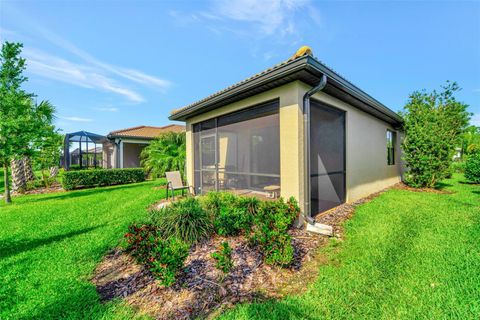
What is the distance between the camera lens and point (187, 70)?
924cm

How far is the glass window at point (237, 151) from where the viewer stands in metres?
5.93

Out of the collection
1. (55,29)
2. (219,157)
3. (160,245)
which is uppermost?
(55,29)

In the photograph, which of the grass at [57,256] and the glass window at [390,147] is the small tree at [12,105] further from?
the glass window at [390,147]

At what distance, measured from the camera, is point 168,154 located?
10.7 metres

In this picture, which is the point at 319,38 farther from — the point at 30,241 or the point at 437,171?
the point at 30,241

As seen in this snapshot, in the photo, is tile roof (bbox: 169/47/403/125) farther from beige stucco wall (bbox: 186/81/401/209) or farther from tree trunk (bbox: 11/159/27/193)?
tree trunk (bbox: 11/159/27/193)

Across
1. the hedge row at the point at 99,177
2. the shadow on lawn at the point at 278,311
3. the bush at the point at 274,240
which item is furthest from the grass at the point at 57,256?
the hedge row at the point at 99,177

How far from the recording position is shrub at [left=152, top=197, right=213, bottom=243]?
143 inches

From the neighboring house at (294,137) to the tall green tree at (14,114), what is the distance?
5.53 metres

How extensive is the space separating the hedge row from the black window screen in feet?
38.2

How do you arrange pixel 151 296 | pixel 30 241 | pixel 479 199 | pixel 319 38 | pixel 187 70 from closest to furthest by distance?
pixel 151 296
pixel 30 241
pixel 479 199
pixel 319 38
pixel 187 70

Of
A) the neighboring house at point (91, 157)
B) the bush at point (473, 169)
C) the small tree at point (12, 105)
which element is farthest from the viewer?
the neighboring house at point (91, 157)

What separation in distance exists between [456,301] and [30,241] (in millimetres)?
7073

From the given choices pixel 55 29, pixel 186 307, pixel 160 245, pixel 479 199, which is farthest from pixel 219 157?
pixel 479 199
